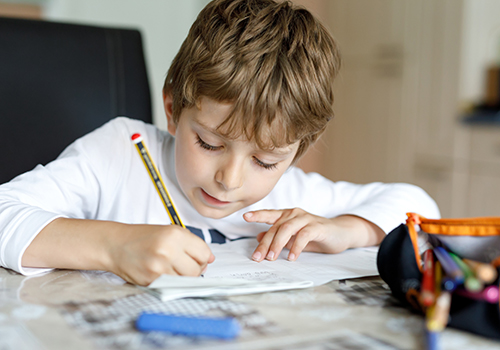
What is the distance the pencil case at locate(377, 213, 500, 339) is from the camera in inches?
16.5

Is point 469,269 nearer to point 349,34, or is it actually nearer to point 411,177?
point 411,177

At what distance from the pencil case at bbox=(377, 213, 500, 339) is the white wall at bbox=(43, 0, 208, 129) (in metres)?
2.64

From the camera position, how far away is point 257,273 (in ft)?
1.97

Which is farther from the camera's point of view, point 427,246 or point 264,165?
point 264,165

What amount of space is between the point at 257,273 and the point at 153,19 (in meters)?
2.91

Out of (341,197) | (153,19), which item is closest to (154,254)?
(341,197)

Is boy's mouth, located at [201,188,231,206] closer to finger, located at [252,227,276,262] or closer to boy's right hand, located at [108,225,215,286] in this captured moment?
finger, located at [252,227,276,262]

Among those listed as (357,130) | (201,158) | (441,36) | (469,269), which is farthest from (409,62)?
Answer: (469,269)

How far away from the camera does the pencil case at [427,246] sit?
42cm

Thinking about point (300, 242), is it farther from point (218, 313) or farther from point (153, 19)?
point (153, 19)

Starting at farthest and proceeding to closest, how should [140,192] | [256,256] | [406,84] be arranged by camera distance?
[406,84], [140,192], [256,256]

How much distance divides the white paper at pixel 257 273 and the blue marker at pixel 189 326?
8 centimetres

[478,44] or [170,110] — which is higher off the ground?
[478,44]

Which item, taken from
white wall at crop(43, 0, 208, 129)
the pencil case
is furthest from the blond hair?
white wall at crop(43, 0, 208, 129)
